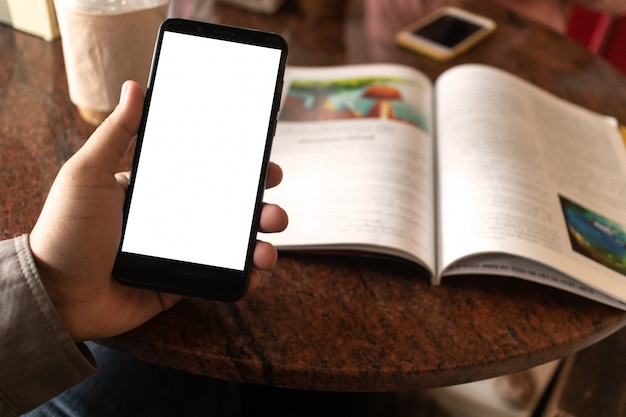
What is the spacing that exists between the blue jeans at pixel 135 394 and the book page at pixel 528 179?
0.93 feet

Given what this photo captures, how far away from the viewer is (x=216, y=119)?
0.51 meters

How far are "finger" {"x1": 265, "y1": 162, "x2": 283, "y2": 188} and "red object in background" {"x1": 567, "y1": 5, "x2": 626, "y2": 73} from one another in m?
1.54

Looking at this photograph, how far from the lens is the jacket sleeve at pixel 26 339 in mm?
432

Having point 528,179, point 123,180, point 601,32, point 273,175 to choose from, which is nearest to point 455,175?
point 528,179

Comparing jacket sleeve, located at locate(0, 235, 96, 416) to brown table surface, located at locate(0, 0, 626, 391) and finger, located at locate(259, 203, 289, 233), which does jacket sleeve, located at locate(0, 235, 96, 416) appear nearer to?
brown table surface, located at locate(0, 0, 626, 391)

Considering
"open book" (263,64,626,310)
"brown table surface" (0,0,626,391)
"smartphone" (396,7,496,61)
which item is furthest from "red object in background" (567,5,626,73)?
"brown table surface" (0,0,626,391)

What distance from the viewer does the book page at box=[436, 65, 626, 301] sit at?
21.1 inches

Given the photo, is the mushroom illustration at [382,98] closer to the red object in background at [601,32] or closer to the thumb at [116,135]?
the thumb at [116,135]

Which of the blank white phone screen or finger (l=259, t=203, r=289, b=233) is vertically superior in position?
the blank white phone screen

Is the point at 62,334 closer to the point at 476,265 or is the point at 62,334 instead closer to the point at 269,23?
the point at 476,265

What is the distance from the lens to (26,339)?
434 mm

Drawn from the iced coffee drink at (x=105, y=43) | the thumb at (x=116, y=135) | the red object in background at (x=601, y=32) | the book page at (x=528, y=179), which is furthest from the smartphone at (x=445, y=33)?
the red object in background at (x=601, y=32)

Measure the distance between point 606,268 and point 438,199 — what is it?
0.54ft

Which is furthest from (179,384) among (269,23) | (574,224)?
(269,23)
